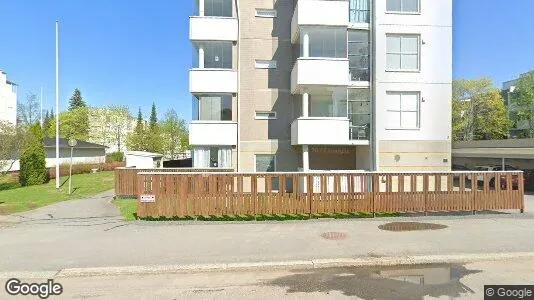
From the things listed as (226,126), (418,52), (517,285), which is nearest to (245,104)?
(226,126)

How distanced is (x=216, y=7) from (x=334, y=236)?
1439cm

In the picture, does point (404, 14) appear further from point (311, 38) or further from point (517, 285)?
point (517, 285)

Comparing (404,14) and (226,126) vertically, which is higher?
(404,14)

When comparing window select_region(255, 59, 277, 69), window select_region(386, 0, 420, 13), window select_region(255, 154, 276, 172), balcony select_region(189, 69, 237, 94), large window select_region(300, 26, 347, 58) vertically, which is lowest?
window select_region(255, 154, 276, 172)

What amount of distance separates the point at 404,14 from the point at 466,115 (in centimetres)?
4087

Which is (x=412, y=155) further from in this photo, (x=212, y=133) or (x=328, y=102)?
(x=212, y=133)

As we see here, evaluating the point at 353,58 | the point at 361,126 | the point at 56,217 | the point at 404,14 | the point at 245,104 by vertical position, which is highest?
the point at 404,14

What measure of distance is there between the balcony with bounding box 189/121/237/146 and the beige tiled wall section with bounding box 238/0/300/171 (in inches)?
24.7

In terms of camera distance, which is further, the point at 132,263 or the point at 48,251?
the point at 48,251

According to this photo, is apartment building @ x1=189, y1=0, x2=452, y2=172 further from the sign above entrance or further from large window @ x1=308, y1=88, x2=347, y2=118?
the sign above entrance

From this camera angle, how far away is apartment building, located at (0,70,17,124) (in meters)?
54.8

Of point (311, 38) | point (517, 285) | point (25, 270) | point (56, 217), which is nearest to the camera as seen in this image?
point (517, 285)

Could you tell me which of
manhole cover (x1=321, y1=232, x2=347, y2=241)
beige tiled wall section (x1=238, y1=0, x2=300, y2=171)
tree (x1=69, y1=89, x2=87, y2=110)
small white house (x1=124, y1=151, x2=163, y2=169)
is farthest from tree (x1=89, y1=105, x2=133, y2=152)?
manhole cover (x1=321, y1=232, x2=347, y2=241)

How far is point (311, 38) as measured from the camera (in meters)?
15.9
